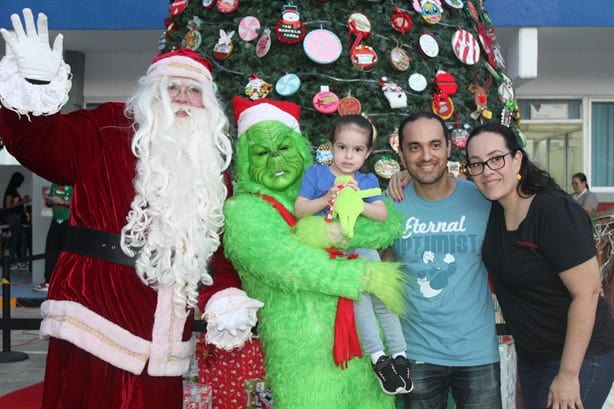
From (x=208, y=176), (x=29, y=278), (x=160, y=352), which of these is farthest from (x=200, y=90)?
(x=29, y=278)

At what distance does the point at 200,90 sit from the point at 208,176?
14.3 inches

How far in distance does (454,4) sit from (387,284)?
1900 mm

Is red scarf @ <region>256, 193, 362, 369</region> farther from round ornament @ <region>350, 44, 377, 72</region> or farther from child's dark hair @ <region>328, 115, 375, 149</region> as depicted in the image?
round ornament @ <region>350, 44, 377, 72</region>

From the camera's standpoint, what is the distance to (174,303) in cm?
242

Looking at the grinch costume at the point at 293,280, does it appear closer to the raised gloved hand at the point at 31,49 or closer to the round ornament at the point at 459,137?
the raised gloved hand at the point at 31,49

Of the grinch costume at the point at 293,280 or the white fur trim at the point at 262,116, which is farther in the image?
the white fur trim at the point at 262,116

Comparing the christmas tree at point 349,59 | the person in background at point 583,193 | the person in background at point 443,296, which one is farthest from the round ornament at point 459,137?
the person in background at point 583,193

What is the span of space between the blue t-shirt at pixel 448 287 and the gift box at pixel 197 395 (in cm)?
148

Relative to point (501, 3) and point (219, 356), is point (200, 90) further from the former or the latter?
point (501, 3)

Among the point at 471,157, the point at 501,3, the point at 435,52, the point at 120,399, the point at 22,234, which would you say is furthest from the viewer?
the point at 22,234

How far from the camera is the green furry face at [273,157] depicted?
8.48 ft

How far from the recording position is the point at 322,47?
3320 millimetres

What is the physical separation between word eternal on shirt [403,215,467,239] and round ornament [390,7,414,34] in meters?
1.24

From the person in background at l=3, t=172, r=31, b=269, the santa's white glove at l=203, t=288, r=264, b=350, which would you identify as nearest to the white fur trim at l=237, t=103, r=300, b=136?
the santa's white glove at l=203, t=288, r=264, b=350
